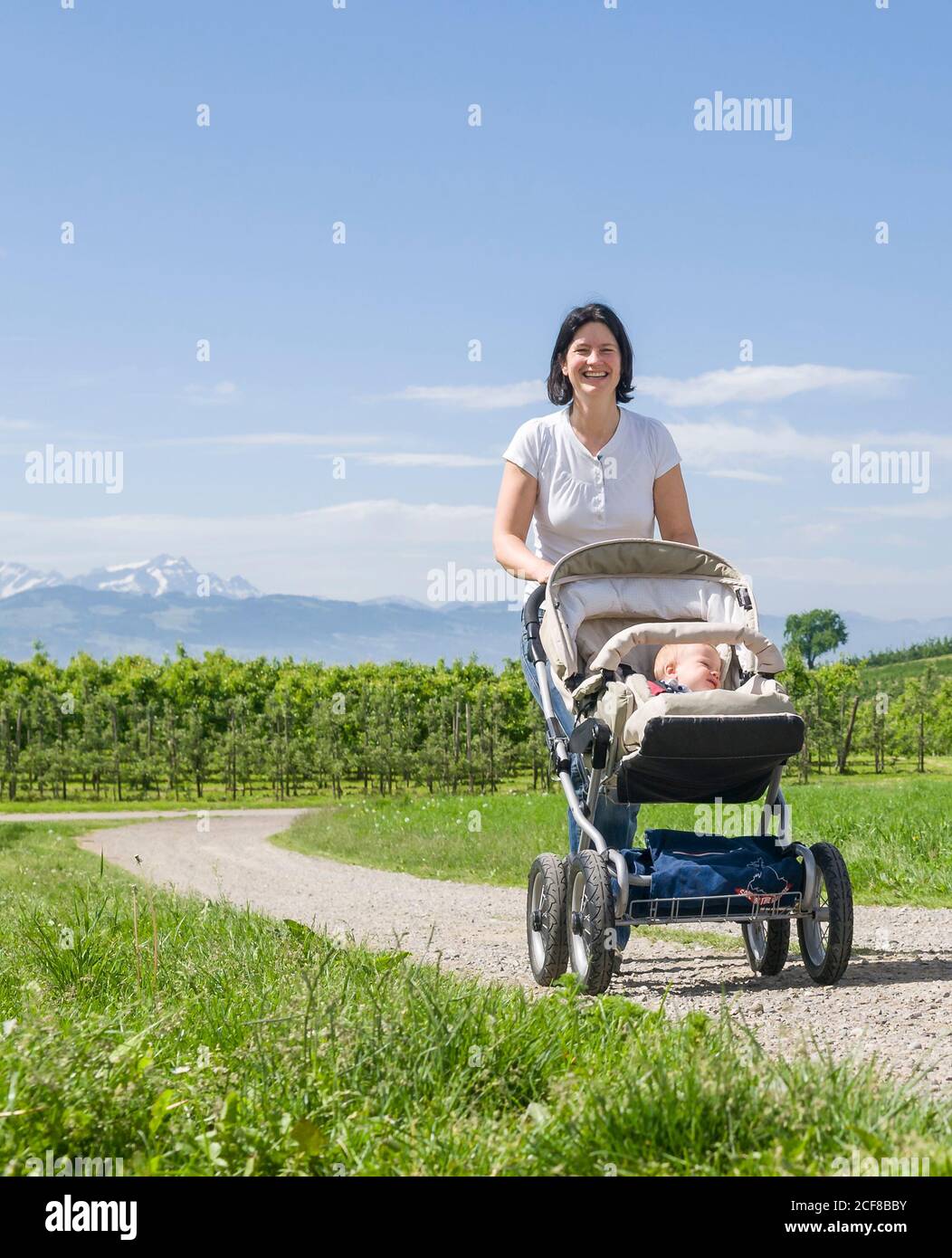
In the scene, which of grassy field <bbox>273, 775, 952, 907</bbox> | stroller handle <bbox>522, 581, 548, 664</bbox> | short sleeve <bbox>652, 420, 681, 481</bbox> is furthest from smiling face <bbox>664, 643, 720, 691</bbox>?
grassy field <bbox>273, 775, 952, 907</bbox>

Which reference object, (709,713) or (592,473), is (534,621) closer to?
(592,473)

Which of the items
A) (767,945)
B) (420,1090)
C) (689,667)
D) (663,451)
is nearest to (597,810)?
(689,667)

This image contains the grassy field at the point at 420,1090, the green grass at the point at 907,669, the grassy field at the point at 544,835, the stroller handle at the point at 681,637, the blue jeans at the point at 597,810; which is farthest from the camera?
the green grass at the point at 907,669

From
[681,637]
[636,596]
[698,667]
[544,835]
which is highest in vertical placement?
[636,596]

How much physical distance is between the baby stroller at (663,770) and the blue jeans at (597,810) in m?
0.05

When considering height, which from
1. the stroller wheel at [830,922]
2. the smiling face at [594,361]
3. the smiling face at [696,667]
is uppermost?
the smiling face at [594,361]

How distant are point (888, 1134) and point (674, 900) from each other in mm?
2043

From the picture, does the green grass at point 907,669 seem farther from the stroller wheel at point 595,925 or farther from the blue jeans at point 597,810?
the stroller wheel at point 595,925

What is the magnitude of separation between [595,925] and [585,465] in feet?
7.29

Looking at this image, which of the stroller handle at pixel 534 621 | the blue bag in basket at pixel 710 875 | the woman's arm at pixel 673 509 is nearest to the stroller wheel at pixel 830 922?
the blue bag in basket at pixel 710 875

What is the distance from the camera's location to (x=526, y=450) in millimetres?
5426

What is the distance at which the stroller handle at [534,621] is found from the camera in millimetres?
5233

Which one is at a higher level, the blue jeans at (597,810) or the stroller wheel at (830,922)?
the blue jeans at (597,810)

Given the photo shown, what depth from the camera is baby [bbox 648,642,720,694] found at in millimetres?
4918
